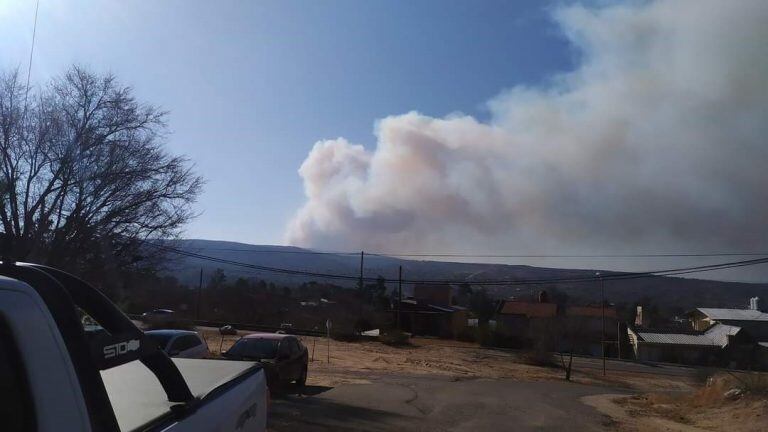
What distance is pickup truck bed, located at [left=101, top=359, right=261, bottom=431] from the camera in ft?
8.70

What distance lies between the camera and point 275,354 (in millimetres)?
17359

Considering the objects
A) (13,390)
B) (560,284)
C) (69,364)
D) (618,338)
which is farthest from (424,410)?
(560,284)

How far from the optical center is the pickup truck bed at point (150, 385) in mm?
2650

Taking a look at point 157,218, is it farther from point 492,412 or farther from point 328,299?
point 328,299

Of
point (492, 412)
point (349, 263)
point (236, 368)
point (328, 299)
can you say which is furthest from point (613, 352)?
point (349, 263)

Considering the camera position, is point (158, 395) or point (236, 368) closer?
point (158, 395)

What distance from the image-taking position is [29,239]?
14719mm

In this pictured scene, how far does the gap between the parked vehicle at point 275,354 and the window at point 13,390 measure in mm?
14865

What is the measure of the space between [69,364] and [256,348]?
1607cm

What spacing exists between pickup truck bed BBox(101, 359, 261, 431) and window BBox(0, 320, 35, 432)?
74cm

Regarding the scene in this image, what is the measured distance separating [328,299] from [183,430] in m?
83.6

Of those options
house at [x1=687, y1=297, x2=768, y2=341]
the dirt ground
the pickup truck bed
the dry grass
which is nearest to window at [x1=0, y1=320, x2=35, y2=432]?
the pickup truck bed

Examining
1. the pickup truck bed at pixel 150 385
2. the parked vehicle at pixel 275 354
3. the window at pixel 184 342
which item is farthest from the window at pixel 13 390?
the parked vehicle at pixel 275 354

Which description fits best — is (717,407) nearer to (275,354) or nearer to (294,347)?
(294,347)
